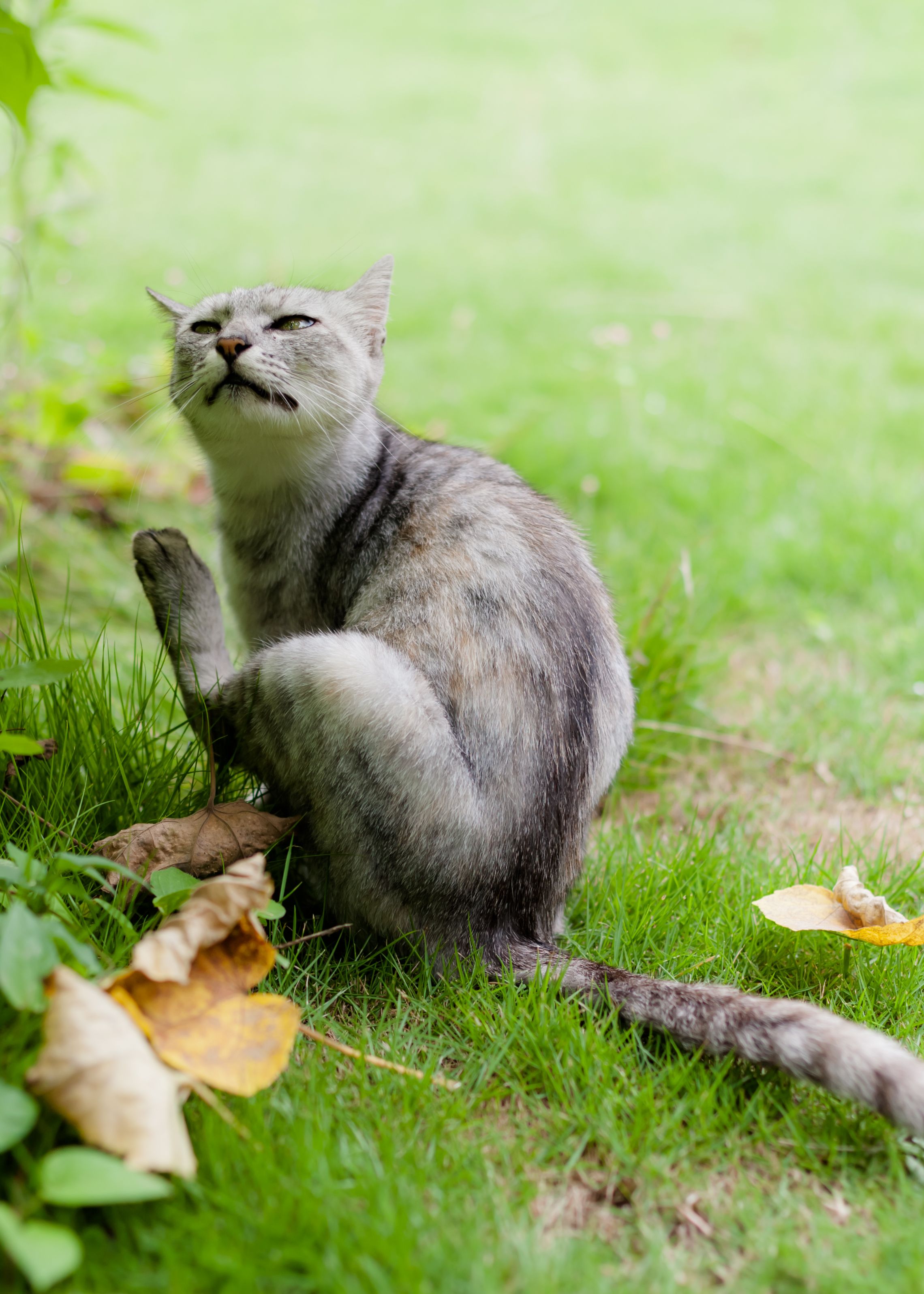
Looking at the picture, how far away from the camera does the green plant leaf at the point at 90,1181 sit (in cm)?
154

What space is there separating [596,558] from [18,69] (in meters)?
2.02

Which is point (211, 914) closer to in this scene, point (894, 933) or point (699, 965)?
point (699, 965)

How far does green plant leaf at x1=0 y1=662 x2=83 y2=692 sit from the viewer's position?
213cm

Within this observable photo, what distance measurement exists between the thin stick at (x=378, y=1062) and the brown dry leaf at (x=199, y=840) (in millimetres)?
484

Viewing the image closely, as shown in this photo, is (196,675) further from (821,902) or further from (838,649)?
(838,649)

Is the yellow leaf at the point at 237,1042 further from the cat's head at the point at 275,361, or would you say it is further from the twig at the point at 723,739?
the twig at the point at 723,739

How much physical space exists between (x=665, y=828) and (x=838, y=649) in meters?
1.61

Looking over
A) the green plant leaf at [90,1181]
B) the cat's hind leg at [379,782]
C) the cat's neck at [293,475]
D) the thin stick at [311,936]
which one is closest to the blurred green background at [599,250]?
the cat's neck at [293,475]

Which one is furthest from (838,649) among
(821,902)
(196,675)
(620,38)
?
(620,38)

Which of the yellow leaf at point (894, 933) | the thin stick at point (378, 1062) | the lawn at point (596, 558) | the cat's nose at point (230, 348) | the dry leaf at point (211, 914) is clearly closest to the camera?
the lawn at point (596, 558)

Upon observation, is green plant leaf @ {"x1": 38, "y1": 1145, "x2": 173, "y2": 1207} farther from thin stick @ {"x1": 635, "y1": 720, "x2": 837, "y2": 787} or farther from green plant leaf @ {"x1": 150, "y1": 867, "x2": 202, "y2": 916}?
thin stick @ {"x1": 635, "y1": 720, "x2": 837, "y2": 787}

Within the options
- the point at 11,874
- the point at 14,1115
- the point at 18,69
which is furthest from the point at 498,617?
the point at 18,69

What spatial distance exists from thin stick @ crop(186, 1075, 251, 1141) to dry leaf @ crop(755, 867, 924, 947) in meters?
1.20

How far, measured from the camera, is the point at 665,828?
333 centimetres
